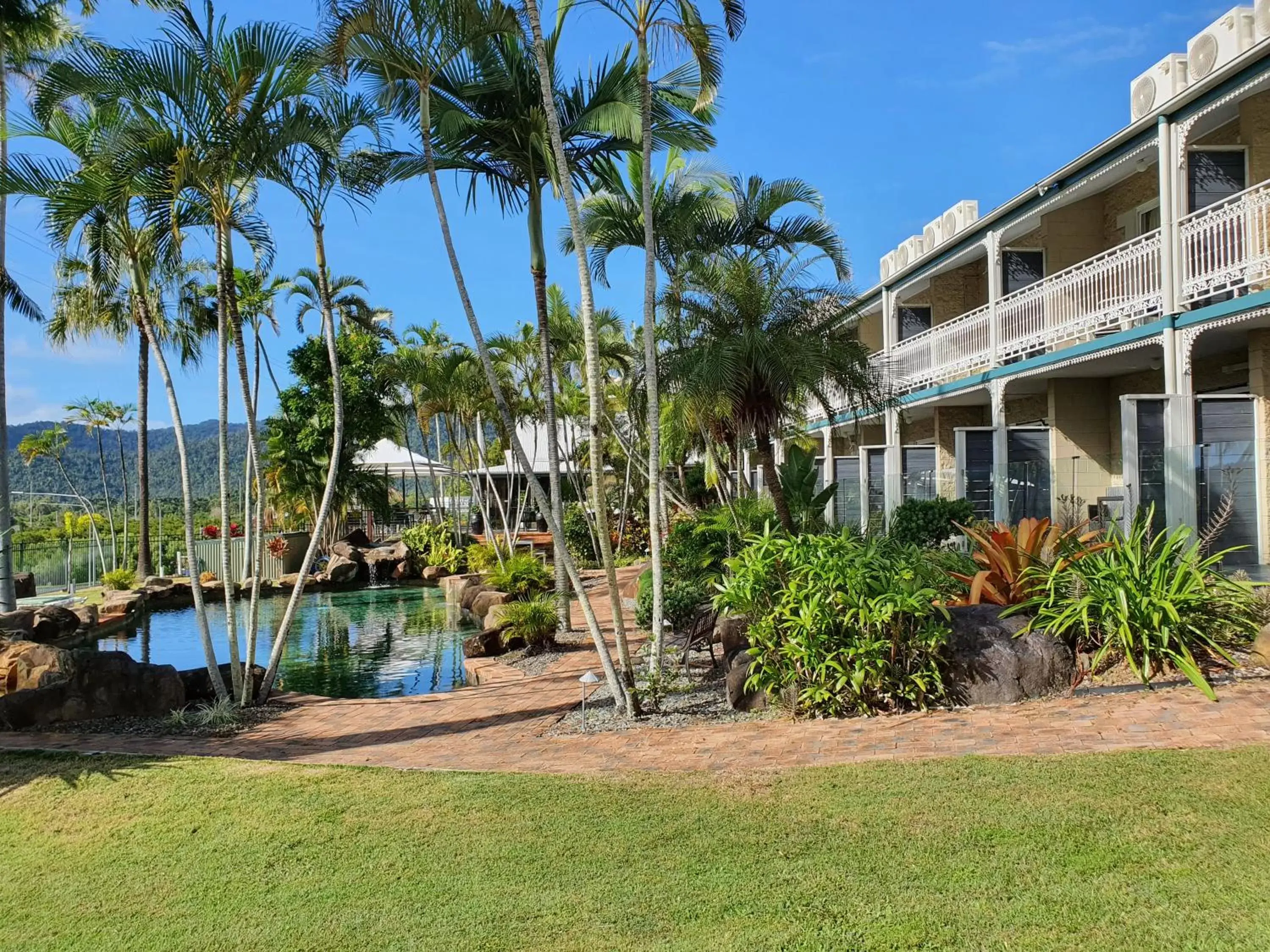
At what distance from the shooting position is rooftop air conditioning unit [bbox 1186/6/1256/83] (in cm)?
1092

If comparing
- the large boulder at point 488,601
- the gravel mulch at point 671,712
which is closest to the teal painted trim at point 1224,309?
the gravel mulch at point 671,712

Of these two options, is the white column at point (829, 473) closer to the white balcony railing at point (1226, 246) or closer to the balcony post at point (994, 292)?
the balcony post at point (994, 292)

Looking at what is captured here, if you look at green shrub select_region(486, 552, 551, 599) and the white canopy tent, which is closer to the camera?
green shrub select_region(486, 552, 551, 599)

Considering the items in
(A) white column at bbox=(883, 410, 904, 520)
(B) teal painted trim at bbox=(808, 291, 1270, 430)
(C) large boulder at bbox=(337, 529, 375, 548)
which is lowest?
(C) large boulder at bbox=(337, 529, 375, 548)

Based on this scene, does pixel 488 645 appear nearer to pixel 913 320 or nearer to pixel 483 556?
pixel 483 556

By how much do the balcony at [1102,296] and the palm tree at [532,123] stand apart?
6.91 m

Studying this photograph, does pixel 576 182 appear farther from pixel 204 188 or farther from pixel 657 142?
A: pixel 204 188

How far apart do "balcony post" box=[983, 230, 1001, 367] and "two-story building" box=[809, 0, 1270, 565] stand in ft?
0.11

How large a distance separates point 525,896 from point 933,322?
20017 millimetres

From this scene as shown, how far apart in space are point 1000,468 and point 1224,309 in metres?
5.10

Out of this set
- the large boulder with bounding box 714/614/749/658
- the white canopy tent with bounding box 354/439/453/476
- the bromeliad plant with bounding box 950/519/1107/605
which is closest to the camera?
the bromeliad plant with bounding box 950/519/1107/605

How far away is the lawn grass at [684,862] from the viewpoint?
→ 347cm

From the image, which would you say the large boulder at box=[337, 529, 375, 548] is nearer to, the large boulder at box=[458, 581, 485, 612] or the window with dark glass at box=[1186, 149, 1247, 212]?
the large boulder at box=[458, 581, 485, 612]

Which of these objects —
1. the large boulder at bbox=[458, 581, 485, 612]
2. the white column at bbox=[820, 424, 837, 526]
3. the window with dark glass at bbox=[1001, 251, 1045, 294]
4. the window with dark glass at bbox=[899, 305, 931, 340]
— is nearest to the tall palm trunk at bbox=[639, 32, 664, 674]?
→ the large boulder at bbox=[458, 581, 485, 612]
